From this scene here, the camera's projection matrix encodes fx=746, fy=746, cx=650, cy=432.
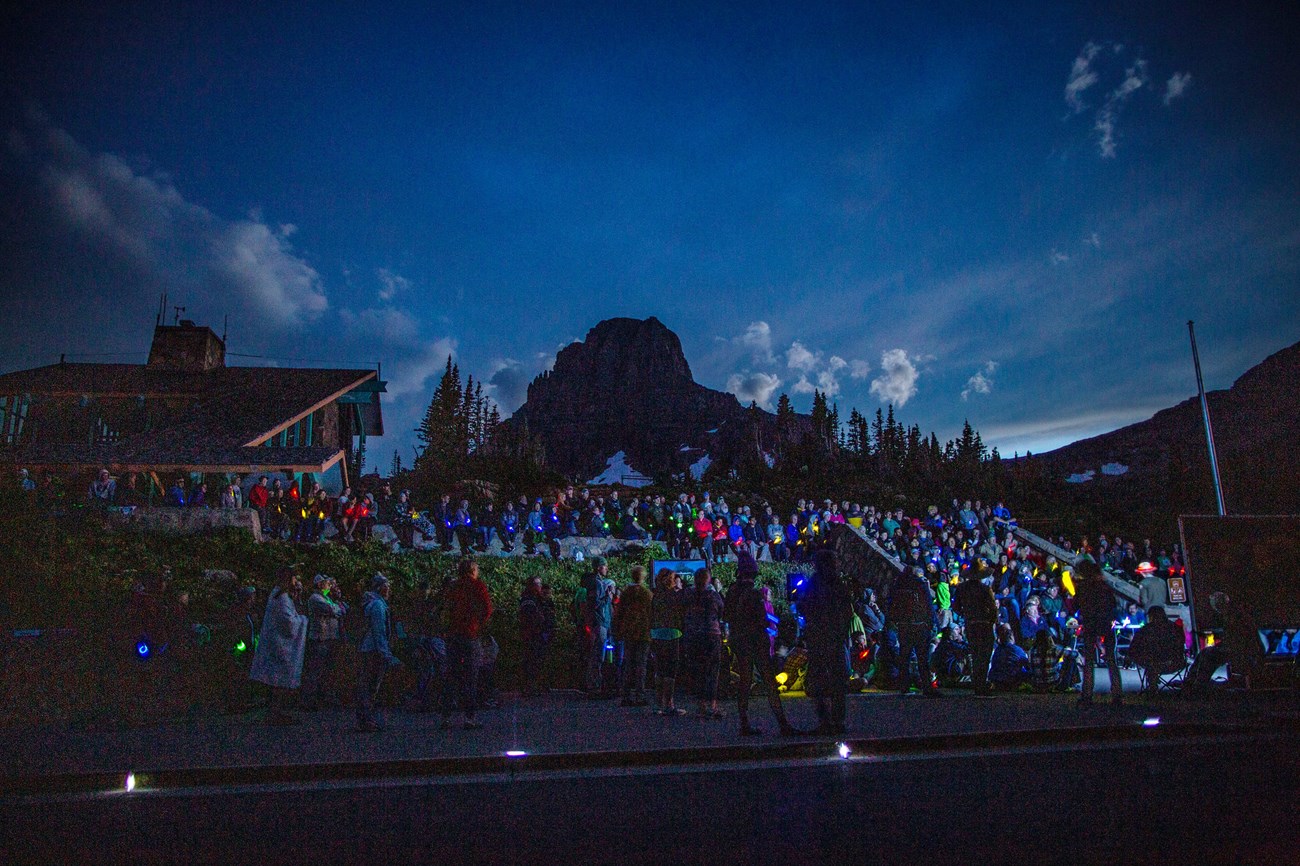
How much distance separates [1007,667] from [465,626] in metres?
8.29

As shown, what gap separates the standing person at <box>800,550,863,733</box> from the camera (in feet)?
25.0

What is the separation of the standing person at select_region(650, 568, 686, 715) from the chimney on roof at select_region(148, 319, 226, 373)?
29.6 m

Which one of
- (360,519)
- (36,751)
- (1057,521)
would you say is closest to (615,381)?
(1057,521)

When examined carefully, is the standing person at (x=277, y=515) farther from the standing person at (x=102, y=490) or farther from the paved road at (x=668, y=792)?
the paved road at (x=668, y=792)

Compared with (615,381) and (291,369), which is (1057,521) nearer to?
(291,369)

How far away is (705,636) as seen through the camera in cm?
916

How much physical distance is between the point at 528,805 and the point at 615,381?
469 feet

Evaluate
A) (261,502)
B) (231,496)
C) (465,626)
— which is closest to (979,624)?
(465,626)

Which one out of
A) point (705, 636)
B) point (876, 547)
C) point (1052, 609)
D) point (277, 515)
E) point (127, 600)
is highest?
point (277, 515)

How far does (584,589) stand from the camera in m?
12.3

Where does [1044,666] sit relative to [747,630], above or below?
below

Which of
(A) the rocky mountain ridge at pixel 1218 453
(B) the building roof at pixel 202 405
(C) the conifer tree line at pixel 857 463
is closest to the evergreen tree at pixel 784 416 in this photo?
(C) the conifer tree line at pixel 857 463

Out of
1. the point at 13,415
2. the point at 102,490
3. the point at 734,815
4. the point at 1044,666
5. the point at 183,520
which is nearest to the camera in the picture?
the point at 734,815

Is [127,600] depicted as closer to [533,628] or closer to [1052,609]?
[533,628]
